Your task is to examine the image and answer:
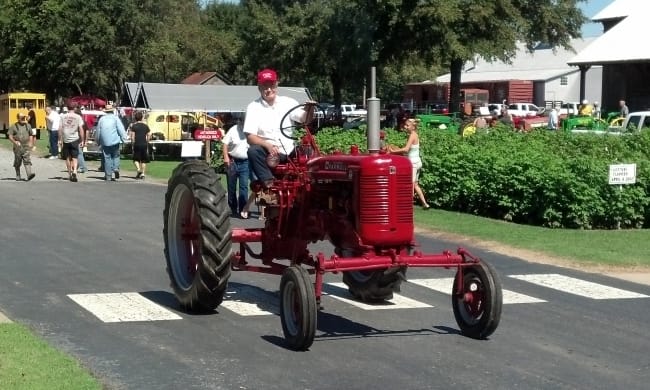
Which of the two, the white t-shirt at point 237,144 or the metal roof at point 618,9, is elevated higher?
the metal roof at point 618,9

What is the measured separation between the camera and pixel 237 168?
1680cm

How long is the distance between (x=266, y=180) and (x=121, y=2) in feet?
167

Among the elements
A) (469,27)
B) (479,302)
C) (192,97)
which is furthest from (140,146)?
(469,27)

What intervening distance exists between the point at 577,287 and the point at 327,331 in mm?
3887

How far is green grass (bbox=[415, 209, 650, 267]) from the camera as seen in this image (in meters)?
14.3

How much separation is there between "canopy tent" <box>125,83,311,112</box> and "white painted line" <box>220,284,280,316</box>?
26.5 m

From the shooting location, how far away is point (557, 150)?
19766 millimetres

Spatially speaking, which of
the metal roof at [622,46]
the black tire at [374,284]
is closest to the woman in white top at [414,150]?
the black tire at [374,284]

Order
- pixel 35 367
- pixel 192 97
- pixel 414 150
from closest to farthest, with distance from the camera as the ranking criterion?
pixel 35 367 → pixel 414 150 → pixel 192 97

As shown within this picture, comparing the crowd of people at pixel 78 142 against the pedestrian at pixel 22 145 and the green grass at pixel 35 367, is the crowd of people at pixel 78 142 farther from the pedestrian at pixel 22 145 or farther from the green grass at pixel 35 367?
the green grass at pixel 35 367

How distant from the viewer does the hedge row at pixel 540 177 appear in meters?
17.2

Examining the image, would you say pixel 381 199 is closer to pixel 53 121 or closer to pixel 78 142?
pixel 78 142

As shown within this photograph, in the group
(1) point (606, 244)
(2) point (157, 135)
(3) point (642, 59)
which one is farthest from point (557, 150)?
(3) point (642, 59)

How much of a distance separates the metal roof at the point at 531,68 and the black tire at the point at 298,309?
241 feet
